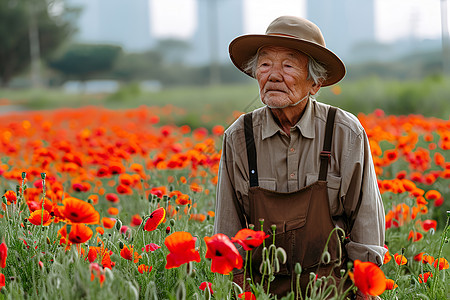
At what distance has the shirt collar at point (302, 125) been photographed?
2.15 m

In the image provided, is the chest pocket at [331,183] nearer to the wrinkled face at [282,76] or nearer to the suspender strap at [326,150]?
the suspender strap at [326,150]

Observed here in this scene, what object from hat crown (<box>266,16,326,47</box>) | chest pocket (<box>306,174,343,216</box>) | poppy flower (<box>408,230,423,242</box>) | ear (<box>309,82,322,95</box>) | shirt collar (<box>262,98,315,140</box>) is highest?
hat crown (<box>266,16,326,47</box>)

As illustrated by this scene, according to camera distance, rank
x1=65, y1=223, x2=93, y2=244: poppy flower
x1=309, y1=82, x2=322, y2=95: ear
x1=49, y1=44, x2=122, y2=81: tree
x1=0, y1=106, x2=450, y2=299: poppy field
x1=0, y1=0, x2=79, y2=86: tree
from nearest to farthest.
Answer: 1. x1=0, y1=106, x2=450, y2=299: poppy field
2. x1=65, y1=223, x2=93, y2=244: poppy flower
3. x1=309, y1=82, x2=322, y2=95: ear
4. x1=0, y1=0, x2=79, y2=86: tree
5. x1=49, y1=44, x2=122, y2=81: tree

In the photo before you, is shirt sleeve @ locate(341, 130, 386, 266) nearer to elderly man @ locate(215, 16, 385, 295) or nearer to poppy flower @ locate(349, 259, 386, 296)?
elderly man @ locate(215, 16, 385, 295)

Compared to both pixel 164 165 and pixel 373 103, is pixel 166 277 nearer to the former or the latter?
pixel 164 165

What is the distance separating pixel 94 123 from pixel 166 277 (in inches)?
275

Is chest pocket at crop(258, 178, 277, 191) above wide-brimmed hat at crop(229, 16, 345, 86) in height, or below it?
below

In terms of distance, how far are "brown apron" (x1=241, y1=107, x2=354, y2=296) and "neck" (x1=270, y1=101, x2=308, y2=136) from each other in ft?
0.39

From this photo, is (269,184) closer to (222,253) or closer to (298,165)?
(298,165)

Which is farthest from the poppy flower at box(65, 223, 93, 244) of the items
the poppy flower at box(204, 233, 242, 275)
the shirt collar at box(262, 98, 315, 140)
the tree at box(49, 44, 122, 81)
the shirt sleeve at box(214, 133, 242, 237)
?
the tree at box(49, 44, 122, 81)

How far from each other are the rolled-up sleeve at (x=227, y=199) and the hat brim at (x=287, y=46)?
0.34 m

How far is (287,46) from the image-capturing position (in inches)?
82.4

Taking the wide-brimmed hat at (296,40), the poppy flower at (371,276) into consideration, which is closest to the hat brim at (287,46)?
the wide-brimmed hat at (296,40)

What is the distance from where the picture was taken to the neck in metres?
2.21
